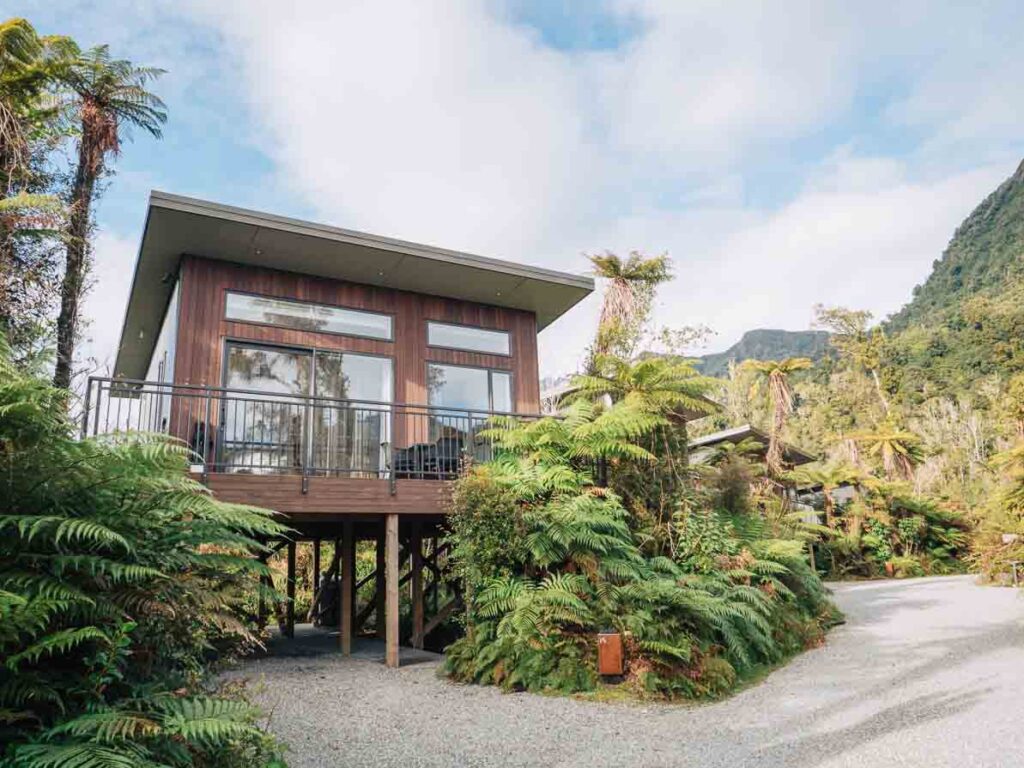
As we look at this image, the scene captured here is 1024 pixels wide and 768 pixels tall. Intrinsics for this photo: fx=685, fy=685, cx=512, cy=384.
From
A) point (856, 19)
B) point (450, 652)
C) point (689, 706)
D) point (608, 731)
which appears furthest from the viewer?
point (856, 19)

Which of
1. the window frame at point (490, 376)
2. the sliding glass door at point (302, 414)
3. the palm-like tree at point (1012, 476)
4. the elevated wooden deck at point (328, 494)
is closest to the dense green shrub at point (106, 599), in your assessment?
the elevated wooden deck at point (328, 494)

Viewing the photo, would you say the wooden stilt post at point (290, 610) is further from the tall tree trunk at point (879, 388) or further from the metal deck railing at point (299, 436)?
the tall tree trunk at point (879, 388)

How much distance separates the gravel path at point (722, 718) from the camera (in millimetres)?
4289

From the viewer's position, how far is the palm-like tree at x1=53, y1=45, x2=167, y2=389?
9.27 meters

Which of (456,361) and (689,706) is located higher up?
(456,361)

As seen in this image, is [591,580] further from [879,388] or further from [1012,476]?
[879,388]

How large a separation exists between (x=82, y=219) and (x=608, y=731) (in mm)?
9320

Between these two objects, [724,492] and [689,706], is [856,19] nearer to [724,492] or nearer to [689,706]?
[724,492]

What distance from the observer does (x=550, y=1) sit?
10.7 m

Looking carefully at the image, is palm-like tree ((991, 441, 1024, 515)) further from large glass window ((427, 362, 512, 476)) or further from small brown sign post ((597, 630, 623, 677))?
large glass window ((427, 362, 512, 476))

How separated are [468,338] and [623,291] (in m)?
5.29

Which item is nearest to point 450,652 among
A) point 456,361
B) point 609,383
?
point 609,383

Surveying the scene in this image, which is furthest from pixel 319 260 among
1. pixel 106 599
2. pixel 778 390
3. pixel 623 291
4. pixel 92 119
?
pixel 778 390

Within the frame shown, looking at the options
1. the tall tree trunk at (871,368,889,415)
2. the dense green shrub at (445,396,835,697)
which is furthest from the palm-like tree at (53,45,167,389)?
the tall tree trunk at (871,368,889,415)
